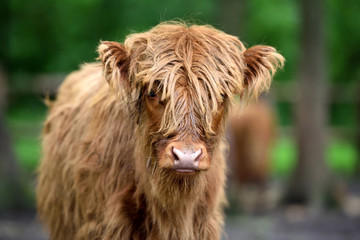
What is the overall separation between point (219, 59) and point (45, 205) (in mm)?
2241

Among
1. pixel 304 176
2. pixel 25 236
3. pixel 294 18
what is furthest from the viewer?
pixel 294 18

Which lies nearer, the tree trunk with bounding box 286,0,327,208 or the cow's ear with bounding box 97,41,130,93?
the cow's ear with bounding box 97,41,130,93

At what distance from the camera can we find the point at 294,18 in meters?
19.9

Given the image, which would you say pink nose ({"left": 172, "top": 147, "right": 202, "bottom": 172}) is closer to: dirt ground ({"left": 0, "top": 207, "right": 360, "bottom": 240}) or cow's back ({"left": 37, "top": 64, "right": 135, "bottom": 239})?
cow's back ({"left": 37, "top": 64, "right": 135, "bottom": 239})

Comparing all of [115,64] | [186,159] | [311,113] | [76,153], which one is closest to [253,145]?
[311,113]

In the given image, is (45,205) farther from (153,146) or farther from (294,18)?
(294,18)

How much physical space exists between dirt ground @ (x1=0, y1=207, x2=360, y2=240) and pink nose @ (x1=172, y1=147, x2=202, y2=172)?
4491 millimetres

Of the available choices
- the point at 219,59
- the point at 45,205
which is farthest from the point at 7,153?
the point at 219,59

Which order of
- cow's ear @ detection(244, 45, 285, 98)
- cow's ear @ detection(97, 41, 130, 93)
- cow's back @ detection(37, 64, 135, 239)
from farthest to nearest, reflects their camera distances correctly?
cow's back @ detection(37, 64, 135, 239)
cow's ear @ detection(244, 45, 285, 98)
cow's ear @ detection(97, 41, 130, 93)

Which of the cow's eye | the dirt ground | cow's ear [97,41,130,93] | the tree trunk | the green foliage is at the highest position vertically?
cow's ear [97,41,130,93]

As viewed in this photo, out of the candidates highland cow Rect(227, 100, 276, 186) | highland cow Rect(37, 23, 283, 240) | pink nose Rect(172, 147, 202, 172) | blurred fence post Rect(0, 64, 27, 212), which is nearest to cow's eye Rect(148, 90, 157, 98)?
highland cow Rect(37, 23, 283, 240)

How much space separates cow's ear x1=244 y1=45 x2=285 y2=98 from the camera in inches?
163

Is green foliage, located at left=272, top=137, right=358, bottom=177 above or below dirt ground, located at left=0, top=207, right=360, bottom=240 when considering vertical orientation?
below

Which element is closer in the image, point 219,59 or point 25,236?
point 219,59
